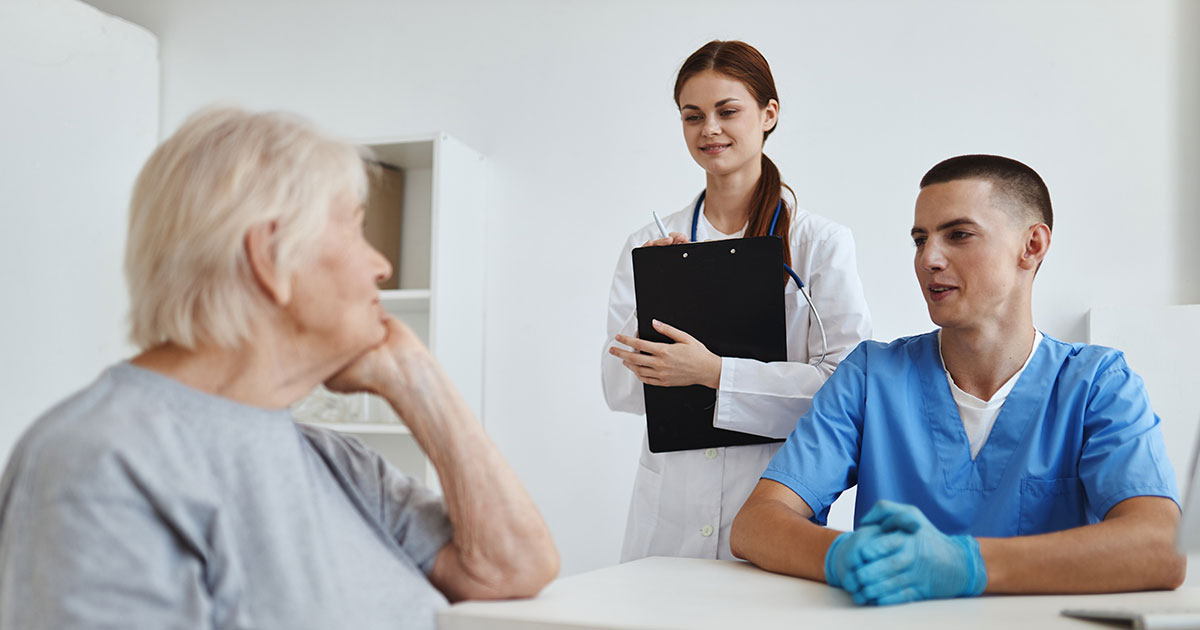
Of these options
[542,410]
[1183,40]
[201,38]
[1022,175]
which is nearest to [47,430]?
[1022,175]

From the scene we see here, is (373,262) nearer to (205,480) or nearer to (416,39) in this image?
(205,480)

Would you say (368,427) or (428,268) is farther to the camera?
(428,268)

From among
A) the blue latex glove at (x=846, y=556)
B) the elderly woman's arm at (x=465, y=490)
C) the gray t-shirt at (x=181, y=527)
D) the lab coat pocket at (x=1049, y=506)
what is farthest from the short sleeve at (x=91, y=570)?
the lab coat pocket at (x=1049, y=506)

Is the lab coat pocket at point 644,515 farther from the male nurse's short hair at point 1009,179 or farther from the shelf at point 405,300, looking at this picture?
the shelf at point 405,300

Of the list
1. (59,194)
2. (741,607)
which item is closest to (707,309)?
(741,607)

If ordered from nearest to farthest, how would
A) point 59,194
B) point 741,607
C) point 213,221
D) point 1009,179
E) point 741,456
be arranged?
point 213,221
point 741,607
point 1009,179
point 741,456
point 59,194

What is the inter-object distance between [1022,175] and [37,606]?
1454mm

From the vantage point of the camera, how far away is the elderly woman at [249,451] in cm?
79

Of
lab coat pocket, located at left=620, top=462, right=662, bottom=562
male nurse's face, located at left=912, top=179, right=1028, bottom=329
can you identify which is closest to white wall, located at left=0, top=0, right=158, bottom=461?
lab coat pocket, located at left=620, top=462, right=662, bottom=562

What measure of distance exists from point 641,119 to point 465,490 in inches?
79.6

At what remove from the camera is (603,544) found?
9.28 ft

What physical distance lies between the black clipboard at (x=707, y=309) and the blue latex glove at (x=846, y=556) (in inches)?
22.4

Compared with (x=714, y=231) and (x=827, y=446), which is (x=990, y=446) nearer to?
(x=827, y=446)

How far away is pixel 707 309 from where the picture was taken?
1.70m
